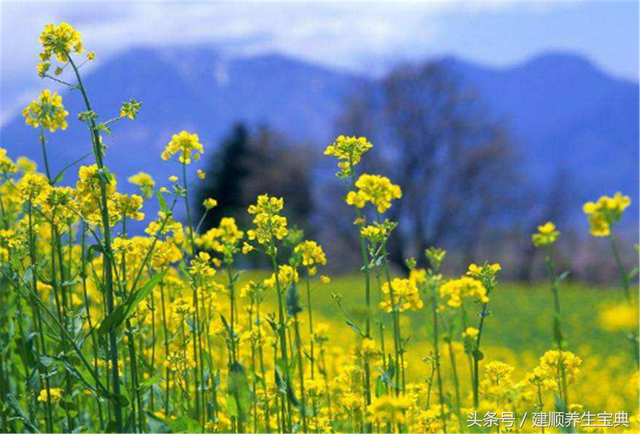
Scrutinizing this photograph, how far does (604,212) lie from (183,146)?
1.71 m

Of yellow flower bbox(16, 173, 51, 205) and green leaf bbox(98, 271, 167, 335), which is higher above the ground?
yellow flower bbox(16, 173, 51, 205)

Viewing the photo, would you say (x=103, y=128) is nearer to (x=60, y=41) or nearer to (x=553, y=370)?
(x=60, y=41)

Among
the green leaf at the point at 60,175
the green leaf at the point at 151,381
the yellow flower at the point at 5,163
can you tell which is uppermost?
the yellow flower at the point at 5,163

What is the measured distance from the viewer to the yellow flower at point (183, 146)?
3324mm

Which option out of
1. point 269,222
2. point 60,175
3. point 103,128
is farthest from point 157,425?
point 103,128

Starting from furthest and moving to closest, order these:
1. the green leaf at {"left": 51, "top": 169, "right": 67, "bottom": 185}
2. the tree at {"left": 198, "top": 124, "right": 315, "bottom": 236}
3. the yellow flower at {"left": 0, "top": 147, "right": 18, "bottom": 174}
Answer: the tree at {"left": 198, "top": 124, "right": 315, "bottom": 236} → the yellow flower at {"left": 0, "top": 147, "right": 18, "bottom": 174} → the green leaf at {"left": 51, "top": 169, "right": 67, "bottom": 185}

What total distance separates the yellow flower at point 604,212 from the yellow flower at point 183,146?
1617 mm

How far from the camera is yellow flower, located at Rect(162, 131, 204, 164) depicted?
3.32m

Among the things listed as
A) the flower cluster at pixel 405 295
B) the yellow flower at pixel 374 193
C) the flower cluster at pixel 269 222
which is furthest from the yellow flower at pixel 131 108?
the flower cluster at pixel 405 295

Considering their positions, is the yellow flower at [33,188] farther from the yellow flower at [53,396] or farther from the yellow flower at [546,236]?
the yellow flower at [546,236]

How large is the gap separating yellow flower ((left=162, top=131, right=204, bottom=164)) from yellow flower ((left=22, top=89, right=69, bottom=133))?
1.86 feet

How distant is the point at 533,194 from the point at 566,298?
1490 cm

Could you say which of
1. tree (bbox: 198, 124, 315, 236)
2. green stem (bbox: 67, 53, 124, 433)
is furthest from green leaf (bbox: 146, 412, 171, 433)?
tree (bbox: 198, 124, 315, 236)

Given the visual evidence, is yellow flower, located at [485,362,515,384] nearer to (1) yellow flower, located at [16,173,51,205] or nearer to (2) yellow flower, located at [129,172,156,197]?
(2) yellow flower, located at [129,172,156,197]
